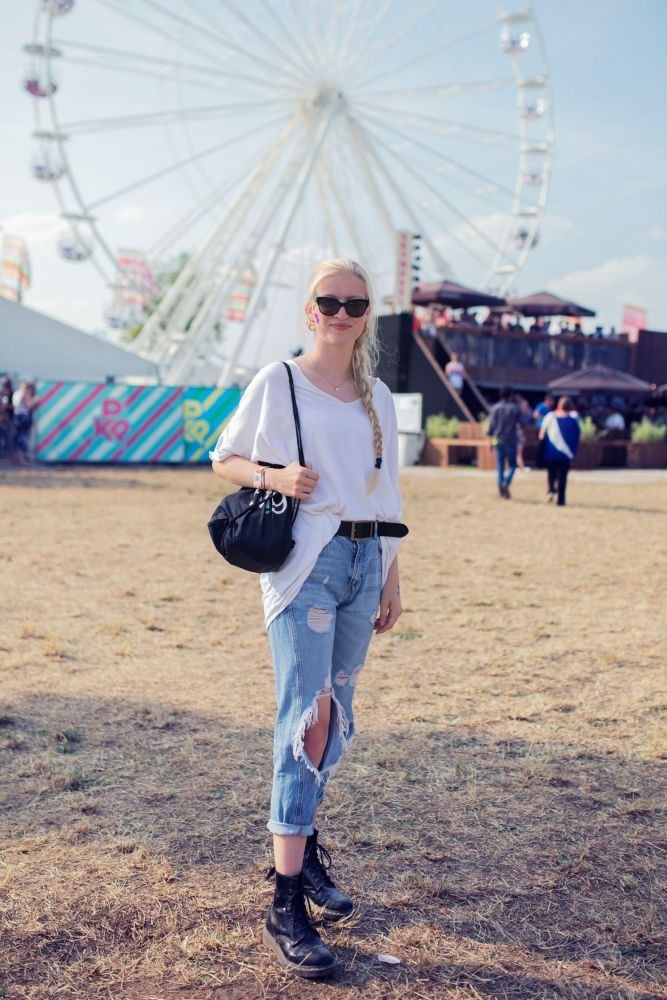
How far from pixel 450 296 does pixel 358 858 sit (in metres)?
26.1

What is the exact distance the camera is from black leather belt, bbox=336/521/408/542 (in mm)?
2525

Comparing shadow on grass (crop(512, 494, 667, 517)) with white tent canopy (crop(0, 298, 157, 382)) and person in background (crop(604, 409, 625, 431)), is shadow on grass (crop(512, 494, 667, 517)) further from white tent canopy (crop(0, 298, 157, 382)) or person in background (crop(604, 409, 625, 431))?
white tent canopy (crop(0, 298, 157, 382))

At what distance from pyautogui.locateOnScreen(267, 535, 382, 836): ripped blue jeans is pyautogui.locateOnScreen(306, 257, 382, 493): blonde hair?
233 mm

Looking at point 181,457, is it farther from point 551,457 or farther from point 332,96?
point 332,96

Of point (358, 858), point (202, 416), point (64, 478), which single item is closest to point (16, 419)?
point (64, 478)

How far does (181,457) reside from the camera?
21.5m

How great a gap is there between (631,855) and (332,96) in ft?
99.3

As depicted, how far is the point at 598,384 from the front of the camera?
2467 centimetres

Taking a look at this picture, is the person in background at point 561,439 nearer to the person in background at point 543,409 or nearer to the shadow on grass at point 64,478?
the person in background at point 543,409

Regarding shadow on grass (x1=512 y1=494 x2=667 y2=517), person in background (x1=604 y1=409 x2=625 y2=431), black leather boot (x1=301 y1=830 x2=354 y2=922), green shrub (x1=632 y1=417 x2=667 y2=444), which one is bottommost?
black leather boot (x1=301 y1=830 x2=354 y2=922)

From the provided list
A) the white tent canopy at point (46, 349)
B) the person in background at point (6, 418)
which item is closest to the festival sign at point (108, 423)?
the person in background at point (6, 418)

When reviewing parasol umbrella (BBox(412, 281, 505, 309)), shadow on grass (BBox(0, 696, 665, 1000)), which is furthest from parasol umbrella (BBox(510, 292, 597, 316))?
shadow on grass (BBox(0, 696, 665, 1000))

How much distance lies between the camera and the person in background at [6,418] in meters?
20.9

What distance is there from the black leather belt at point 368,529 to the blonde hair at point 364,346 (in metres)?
Answer: 0.10
